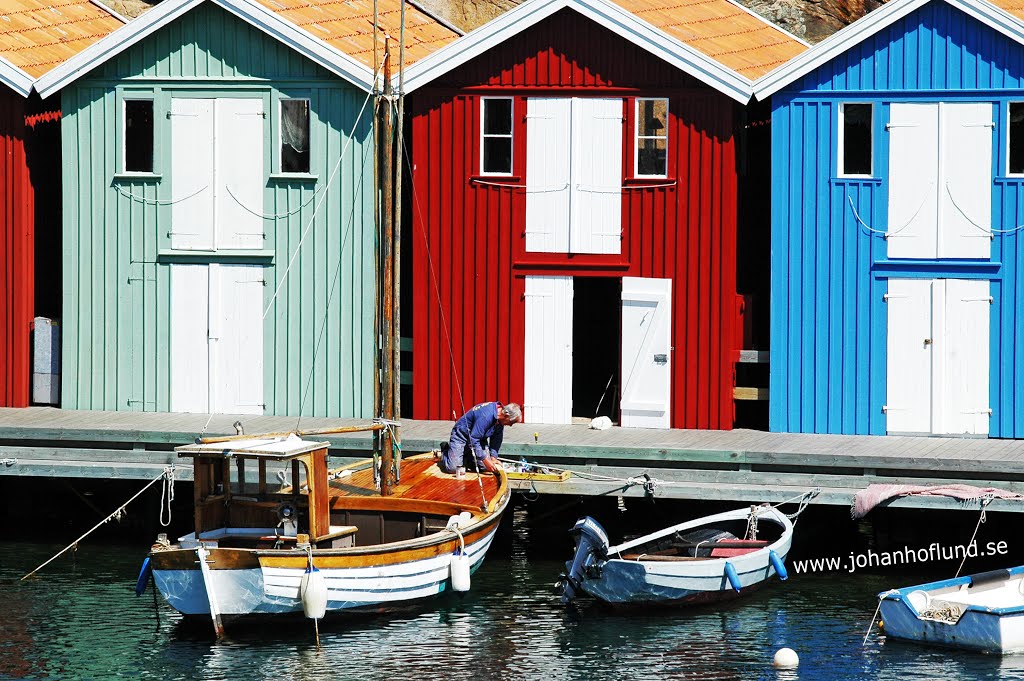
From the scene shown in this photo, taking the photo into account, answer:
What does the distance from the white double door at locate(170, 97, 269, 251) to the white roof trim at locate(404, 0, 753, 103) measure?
283 centimetres

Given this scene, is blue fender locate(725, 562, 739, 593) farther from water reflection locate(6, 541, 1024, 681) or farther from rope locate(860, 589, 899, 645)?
rope locate(860, 589, 899, 645)

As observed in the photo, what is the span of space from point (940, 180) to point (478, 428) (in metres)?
8.54

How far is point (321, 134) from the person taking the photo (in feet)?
96.6

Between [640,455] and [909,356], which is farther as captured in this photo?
[909,356]

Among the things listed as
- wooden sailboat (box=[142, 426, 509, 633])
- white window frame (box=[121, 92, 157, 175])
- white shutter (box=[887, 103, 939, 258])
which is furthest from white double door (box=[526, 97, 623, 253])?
white window frame (box=[121, 92, 157, 175])

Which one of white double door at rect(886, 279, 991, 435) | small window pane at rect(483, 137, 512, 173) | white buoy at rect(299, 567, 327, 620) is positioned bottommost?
white buoy at rect(299, 567, 327, 620)

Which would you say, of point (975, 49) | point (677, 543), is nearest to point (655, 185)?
point (975, 49)

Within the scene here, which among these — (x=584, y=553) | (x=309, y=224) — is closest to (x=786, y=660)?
(x=584, y=553)

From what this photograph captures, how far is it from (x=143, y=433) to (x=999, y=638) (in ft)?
41.5

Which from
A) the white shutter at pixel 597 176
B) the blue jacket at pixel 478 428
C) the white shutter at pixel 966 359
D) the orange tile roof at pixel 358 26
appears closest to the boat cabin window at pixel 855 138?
the white shutter at pixel 966 359

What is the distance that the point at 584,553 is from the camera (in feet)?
73.9

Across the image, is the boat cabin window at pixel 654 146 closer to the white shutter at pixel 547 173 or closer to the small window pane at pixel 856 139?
the white shutter at pixel 547 173

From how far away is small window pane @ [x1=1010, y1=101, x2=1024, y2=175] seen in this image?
2767cm

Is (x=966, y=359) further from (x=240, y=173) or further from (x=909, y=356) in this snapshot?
(x=240, y=173)
